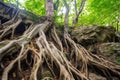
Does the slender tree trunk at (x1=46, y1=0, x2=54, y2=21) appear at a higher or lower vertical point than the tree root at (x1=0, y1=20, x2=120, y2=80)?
higher

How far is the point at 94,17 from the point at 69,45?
5.84 meters

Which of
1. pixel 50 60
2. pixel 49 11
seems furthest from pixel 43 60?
pixel 49 11

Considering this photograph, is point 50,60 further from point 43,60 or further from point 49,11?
point 49,11

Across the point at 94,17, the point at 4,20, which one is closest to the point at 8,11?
the point at 4,20

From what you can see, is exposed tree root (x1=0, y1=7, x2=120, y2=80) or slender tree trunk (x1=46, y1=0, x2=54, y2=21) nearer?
exposed tree root (x1=0, y1=7, x2=120, y2=80)

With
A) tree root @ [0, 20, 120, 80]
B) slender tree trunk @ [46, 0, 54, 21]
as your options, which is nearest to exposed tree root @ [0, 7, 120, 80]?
tree root @ [0, 20, 120, 80]

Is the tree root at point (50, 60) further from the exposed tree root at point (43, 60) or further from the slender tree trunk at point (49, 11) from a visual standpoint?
the slender tree trunk at point (49, 11)

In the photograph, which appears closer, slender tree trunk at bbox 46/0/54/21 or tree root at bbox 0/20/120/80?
tree root at bbox 0/20/120/80

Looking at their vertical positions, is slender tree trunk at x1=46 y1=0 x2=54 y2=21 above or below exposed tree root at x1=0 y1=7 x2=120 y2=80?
above

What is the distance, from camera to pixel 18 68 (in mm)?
3416

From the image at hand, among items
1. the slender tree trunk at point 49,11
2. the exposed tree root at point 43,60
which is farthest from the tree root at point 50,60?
the slender tree trunk at point 49,11

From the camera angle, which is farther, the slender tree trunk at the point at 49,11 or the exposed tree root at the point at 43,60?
the slender tree trunk at the point at 49,11

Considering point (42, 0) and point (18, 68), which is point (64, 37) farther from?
point (42, 0)

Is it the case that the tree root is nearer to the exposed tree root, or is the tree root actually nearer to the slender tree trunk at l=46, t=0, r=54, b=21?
the exposed tree root
